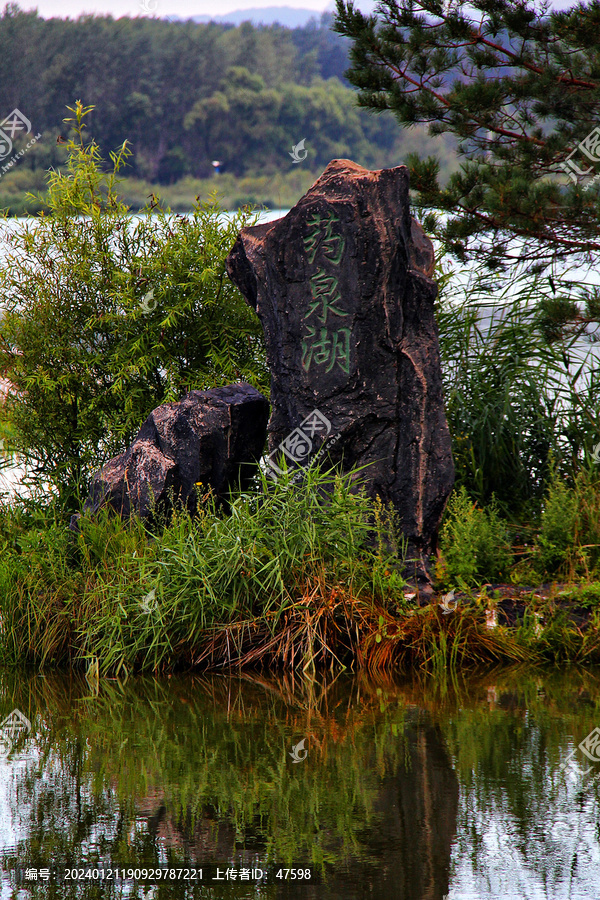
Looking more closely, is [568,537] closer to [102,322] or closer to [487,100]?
[487,100]

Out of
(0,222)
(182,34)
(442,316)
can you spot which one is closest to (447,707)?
(442,316)

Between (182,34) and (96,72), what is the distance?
3.69m

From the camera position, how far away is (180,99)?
21.1 m

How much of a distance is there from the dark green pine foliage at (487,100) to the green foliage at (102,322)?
1.49 meters

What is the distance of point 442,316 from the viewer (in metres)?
6.57

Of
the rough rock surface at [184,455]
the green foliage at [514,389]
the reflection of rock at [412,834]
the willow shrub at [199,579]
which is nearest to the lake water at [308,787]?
the reflection of rock at [412,834]

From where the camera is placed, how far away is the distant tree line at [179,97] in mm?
19391

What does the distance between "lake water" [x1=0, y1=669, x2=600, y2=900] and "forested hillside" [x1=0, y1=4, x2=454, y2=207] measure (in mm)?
15328
